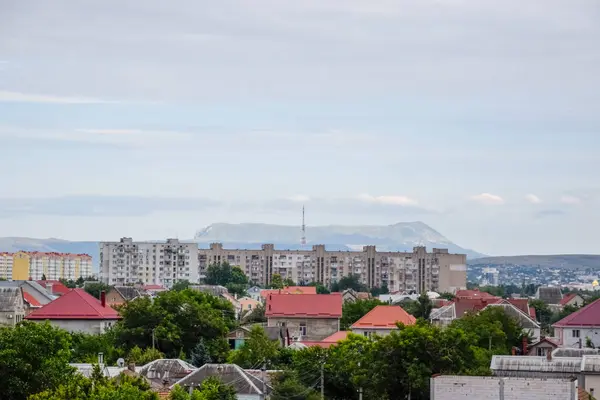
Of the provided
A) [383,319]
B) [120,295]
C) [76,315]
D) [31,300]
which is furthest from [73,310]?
[120,295]

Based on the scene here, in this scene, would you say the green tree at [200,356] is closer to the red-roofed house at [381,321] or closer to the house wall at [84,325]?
the house wall at [84,325]

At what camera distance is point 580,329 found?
8619cm

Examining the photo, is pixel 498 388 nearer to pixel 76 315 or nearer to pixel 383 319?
pixel 383 319

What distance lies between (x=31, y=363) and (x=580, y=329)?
46050 mm

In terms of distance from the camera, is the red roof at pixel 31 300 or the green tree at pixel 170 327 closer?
the green tree at pixel 170 327

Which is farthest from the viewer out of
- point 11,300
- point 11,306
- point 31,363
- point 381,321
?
point 11,300

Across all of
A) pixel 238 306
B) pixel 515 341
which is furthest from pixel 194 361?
pixel 238 306

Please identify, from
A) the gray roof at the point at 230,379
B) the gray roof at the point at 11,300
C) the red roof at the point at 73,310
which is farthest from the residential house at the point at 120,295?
the gray roof at the point at 230,379

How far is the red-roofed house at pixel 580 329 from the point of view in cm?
8531

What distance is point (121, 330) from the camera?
80938 mm

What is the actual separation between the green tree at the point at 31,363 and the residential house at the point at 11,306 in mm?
52002

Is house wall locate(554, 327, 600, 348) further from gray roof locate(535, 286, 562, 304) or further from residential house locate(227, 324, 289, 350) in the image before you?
gray roof locate(535, 286, 562, 304)

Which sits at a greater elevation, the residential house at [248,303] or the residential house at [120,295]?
the residential house at [120,295]

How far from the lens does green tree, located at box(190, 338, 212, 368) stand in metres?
76.4
